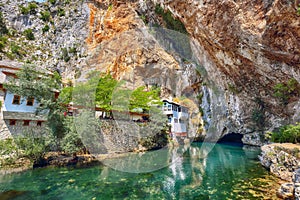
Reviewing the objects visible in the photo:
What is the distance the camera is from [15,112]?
8.93 m

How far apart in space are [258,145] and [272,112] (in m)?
3.57

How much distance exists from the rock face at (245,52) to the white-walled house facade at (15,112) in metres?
11.1

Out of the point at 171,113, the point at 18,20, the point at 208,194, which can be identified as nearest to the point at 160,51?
the point at 171,113

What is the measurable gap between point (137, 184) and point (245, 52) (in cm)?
985

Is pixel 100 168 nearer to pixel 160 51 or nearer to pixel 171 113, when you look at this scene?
pixel 171 113

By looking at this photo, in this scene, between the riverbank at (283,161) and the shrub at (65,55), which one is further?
the shrub at (65,55)

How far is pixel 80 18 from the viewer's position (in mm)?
27422

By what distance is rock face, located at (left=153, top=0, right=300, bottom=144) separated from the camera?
863 cm

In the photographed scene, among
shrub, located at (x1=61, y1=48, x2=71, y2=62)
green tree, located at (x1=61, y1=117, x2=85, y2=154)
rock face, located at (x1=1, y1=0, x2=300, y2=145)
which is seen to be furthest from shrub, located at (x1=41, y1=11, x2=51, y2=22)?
green tree, located at (x1=61, y1=117, x2=85, y2=154)

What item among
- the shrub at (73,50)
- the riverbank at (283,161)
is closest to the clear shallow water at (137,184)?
the riverbank at (283,161)

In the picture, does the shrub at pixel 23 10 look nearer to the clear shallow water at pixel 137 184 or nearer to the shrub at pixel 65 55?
the shrub at pixel 65 55

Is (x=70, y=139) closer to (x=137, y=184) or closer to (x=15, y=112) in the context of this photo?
(x=15, y=112)

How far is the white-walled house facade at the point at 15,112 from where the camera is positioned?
8.67 metres

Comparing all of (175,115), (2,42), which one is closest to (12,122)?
(175,115)
